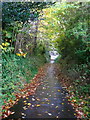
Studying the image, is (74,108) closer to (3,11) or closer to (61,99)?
(61,99)

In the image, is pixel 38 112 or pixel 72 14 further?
pixel 72 14

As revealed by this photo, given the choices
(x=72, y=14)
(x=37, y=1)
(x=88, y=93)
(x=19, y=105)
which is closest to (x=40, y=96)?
(x=19, y=105)

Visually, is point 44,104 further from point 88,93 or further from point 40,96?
point 88,93

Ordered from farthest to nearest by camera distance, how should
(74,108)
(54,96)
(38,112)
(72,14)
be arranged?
1. (72,14)
2. (54,96)
3. (74,108)
4. (38,112)

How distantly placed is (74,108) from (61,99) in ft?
2.86

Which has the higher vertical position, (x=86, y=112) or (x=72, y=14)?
(x=72, y=14)

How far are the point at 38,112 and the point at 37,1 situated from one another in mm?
5407

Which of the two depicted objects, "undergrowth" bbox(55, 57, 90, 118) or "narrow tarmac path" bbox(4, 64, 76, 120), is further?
"undergrowth" bbox(55, 57, 90, 118)

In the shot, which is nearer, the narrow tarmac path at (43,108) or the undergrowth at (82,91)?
the narrow tarmac path at (43,108)

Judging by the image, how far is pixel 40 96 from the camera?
546 cm

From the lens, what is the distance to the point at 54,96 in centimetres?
548

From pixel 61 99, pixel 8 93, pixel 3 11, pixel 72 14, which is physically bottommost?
pixel 61 99

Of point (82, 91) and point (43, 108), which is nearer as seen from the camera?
point (43, 108)

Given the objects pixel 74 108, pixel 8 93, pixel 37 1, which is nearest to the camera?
pixel 74 108
